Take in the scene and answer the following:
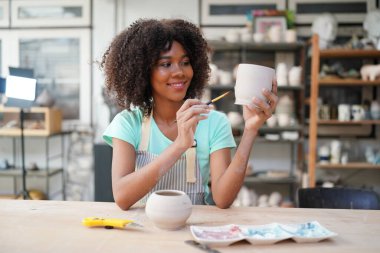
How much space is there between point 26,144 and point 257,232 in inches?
143

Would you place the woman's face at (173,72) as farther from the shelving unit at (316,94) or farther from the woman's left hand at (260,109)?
the shelving unit at (316,94)

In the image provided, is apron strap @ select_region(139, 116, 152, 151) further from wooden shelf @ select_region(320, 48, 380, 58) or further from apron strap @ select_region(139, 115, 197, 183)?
wooden shelf @ select_region(320, 48, 380, 58)

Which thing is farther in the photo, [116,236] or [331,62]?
[331,62]

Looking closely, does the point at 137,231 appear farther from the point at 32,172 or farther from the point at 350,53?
the point at 32,172

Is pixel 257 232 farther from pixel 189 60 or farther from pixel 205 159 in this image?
pixel 189 60

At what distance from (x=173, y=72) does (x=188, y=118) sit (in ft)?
0.95

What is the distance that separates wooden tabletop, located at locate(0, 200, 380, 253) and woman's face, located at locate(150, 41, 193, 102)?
0.44m

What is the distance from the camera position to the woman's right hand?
3.64 ft

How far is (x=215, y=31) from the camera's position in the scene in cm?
374

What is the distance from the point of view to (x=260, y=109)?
116 cm

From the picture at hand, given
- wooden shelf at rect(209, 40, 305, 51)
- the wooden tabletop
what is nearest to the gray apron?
the wooden tabletop

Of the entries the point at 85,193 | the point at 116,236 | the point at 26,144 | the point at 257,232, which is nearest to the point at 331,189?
the point at 257,232

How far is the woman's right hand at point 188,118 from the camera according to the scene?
3.64 feet

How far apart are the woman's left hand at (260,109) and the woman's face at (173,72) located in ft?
0.90
